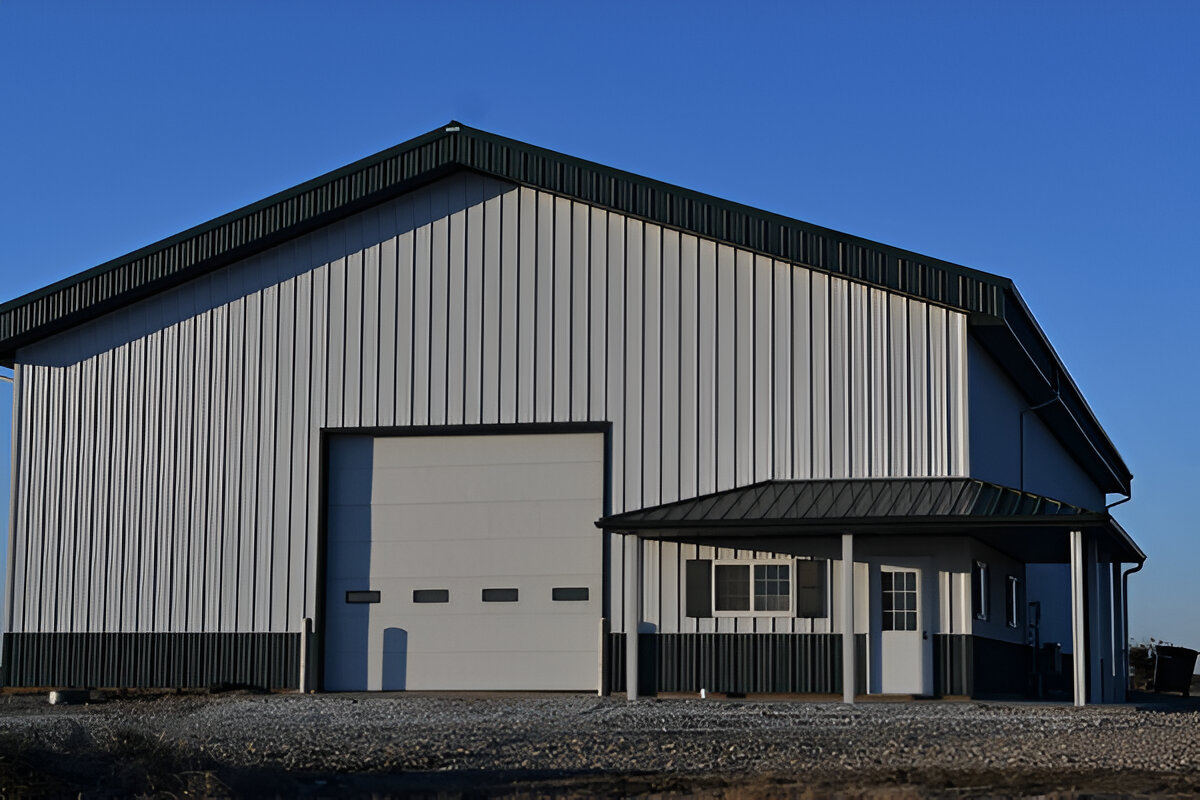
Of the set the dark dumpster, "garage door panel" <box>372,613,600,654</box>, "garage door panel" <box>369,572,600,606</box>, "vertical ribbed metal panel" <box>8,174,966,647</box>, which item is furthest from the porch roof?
the dark dumpster

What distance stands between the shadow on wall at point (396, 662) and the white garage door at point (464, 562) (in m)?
0.02

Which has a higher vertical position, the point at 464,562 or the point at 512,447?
the point at 512,447

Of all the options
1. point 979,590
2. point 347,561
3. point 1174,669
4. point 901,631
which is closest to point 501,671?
point 347,561

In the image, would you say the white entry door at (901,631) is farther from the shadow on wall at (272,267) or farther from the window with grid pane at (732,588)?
the shadow on wall at (272,267)

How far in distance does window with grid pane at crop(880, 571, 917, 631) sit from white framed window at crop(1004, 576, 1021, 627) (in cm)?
380

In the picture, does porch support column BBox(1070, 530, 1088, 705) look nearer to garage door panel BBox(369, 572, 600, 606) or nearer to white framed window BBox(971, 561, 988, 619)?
white framed window BBox(971, 561, 988, 619)

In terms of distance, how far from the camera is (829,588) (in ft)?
75.9

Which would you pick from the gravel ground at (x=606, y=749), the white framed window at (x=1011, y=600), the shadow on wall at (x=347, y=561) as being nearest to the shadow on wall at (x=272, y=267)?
the shadow on wall at (x=347, y=561)

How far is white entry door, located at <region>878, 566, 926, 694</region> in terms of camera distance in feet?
73.9

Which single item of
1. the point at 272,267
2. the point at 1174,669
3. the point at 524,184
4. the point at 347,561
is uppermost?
the point at 524,184

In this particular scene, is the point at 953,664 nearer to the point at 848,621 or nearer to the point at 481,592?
the point at 848,621

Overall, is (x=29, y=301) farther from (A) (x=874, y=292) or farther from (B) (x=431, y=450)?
(A) (x=874, y=292)

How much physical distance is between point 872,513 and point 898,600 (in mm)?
1822

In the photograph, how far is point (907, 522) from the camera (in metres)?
21.4
